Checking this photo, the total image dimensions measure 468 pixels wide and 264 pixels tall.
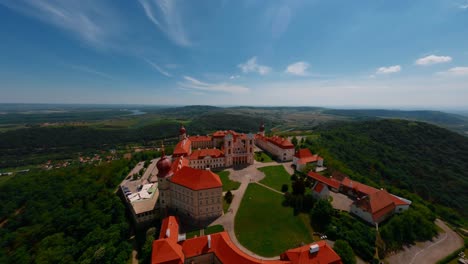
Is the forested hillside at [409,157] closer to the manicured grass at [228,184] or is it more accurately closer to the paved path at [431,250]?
the paved path at [431,250]

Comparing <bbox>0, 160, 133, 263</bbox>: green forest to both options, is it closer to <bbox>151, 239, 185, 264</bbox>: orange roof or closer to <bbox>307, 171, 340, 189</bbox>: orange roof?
<bbox>151, 239, 185, 264</bbox>: orange roof

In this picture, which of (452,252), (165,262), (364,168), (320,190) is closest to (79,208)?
(165,262)

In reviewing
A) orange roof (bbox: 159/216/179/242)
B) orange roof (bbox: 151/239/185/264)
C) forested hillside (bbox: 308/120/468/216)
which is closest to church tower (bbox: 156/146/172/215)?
orange roof (bbox: 159/216/179/242)

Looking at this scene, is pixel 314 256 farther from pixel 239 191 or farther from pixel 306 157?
pixel 306 157

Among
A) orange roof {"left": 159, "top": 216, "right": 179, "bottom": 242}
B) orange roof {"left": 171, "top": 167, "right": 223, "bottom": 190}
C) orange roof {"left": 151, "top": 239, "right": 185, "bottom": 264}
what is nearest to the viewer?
orange roof {"left": 151, "top": 239, "right": 185, "bottom": 264}

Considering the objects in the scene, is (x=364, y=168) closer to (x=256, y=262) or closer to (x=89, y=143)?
(x=256, y=262)

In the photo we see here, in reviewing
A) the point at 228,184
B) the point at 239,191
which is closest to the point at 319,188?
the point at 239,191
